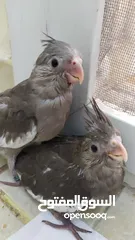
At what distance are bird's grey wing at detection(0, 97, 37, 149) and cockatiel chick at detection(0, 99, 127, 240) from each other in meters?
0.06

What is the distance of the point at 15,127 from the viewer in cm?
71

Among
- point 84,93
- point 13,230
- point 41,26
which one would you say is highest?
point 41,26

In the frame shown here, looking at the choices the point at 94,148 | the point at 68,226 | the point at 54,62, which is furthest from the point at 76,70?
the point at 68,226

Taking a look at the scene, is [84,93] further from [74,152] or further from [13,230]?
[13,230]

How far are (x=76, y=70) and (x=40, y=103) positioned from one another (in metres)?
0.12

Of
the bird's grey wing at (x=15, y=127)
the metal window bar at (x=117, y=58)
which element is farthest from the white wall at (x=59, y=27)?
the bird's grey wing at (x=15, y=127)

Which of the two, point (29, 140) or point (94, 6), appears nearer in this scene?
point (94, 6)

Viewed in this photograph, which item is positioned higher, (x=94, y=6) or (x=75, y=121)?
(x=94, y=6)

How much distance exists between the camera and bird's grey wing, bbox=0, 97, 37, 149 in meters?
0.70

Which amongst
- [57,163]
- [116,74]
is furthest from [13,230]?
[116,74]

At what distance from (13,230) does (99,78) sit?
0.41 meters

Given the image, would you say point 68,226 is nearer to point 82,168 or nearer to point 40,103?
point 82,168

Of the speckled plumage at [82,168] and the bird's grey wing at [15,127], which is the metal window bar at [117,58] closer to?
the speckled plumage at [82,168]

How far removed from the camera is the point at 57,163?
0.69 m
